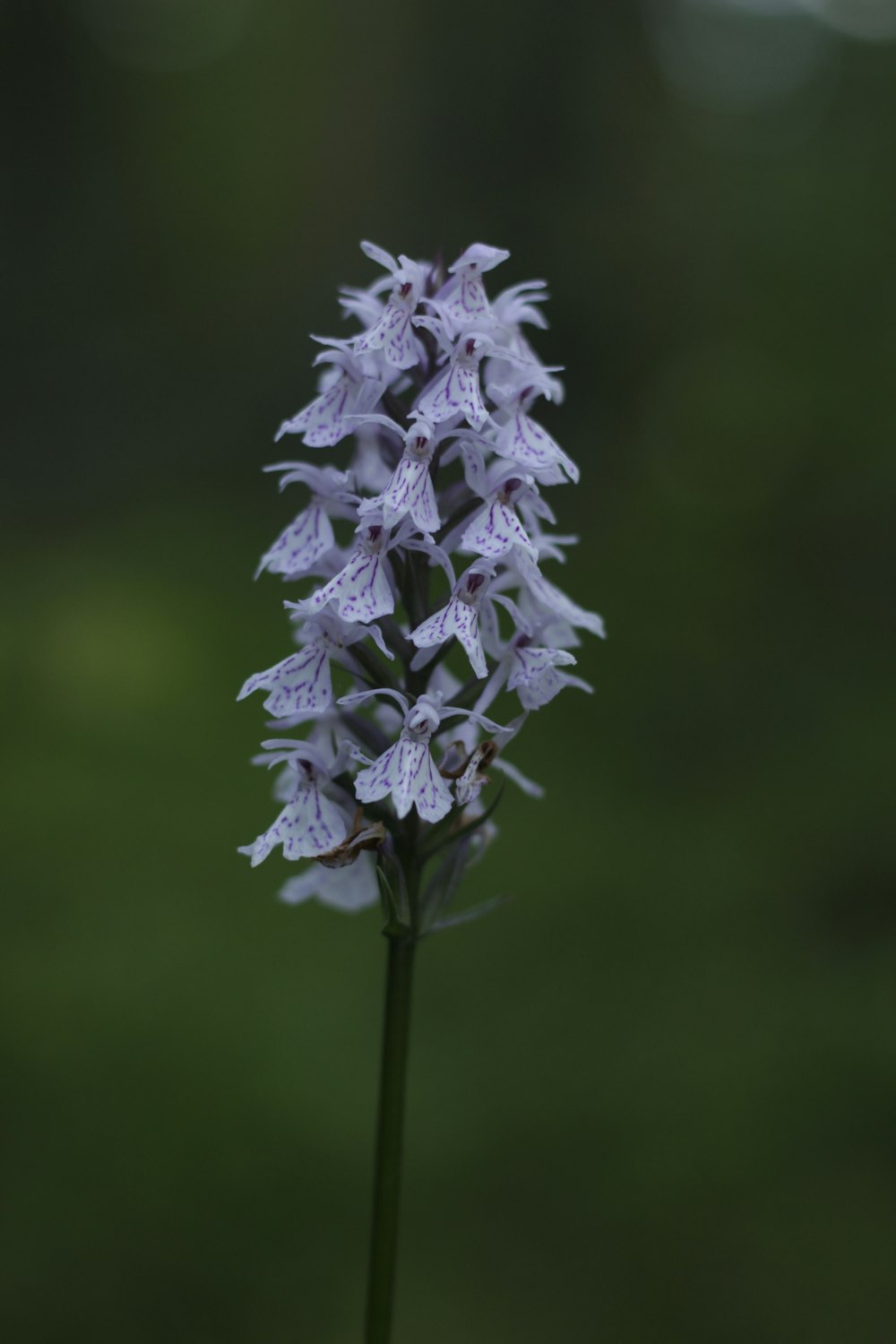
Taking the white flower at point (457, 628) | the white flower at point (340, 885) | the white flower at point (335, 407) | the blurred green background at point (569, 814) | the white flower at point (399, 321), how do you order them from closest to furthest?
the white flower at point (457, 628) → the white flower at point (399, 321) → the white flower at point (335, 407) → the white flower at point (340, 885) → the blurred green background at point (569, 814)

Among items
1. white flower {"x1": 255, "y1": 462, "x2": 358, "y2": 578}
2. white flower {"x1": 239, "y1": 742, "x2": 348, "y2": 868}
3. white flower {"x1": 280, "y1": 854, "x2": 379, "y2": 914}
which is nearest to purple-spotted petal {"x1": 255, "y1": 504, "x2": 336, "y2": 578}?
white flower {"x1": 255, "y1": 462, "x2": 358, "y2": 578}

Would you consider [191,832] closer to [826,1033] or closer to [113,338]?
[826,1033]

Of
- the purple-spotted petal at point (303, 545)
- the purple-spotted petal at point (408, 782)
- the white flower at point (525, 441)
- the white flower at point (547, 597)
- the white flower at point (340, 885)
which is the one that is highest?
the white flower at point (525, 441)

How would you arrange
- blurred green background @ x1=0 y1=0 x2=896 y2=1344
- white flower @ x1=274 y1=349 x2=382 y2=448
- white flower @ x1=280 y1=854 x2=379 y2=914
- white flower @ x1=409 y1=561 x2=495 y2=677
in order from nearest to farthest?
1. white flower @ x1=409 y1=561 x2=495 y2=677
2. white flower @ x1=274 y1=349 x2=382 y2=448
3. white flower @ x1=280 y1=854 x2=379 y2=914
4. blurred green background @ x1=0 y1=0 x2=896 y2=1344

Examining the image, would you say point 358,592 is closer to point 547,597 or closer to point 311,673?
point 311,673

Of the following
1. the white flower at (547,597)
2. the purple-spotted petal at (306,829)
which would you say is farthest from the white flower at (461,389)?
the purple-spotted petal at (306,829)

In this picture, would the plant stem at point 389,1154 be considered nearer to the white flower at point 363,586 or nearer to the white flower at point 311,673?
the white flower at point 311,673

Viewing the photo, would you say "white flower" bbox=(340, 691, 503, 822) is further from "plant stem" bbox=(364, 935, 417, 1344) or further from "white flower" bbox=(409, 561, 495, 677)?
"plant stem" bbox=(364, 935, 417, 1344)
